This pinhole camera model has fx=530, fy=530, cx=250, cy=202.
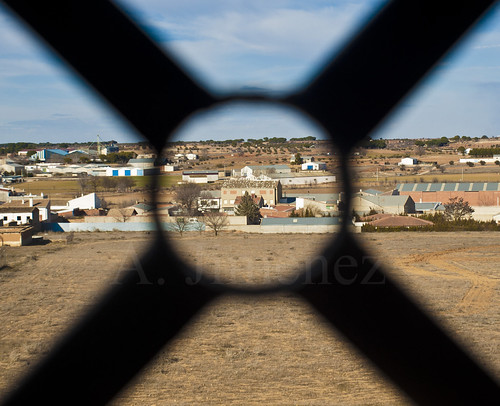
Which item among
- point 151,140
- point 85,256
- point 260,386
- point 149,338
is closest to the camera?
point 151,140

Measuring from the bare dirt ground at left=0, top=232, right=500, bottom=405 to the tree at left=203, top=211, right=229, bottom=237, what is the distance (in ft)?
8.88

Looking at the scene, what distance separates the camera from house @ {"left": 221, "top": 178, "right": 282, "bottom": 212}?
8.88 m

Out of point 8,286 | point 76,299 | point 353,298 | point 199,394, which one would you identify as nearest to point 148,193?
point 199,394

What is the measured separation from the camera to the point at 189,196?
809 cm

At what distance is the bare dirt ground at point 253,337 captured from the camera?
80.4 inches

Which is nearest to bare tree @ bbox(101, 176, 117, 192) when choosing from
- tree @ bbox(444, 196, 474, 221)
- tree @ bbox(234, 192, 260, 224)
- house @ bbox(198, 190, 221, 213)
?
house @ bbox(198, 190, 221, 213)

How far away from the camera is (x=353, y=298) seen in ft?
9.89

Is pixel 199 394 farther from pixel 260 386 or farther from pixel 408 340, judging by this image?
pixel 408 340

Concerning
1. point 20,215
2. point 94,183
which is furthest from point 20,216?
point 94,183

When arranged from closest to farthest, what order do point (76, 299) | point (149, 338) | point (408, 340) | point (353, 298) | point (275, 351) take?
point (149, 338), point (408, 340), point (275, 351), point (353, 298), point (76, 299)

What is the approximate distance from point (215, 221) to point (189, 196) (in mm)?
814

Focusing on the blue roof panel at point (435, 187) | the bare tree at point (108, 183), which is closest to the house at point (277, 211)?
the blue roof panel at point (435, 187)

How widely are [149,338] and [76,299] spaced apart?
1812mm

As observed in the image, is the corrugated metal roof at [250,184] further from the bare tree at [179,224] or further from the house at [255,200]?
the bare tree at [179,224]
